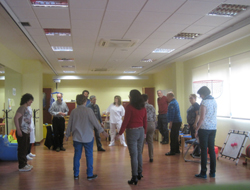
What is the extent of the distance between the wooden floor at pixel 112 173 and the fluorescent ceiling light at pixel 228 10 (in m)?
3.11

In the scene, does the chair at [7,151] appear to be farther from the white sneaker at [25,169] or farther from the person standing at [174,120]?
the person standing at [174,120]

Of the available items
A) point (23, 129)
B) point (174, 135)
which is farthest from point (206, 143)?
point (23, 129)

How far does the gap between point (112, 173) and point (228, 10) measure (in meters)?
3.97

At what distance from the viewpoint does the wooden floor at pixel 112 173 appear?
4.02 meters

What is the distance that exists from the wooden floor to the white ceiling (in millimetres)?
3101

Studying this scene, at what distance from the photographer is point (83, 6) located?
4129 mm

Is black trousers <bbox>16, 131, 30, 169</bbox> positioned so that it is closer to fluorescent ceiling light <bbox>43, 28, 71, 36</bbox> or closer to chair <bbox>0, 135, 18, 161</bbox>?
chair <bbox>0, 135, 18, 161</bbox>

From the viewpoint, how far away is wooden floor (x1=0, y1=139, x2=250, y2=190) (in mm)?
4020

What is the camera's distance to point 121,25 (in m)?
5.18

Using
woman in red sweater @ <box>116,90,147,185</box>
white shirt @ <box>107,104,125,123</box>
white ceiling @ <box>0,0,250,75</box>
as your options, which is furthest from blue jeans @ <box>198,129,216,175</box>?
white shirt @ <box>107,104,125,123</box>

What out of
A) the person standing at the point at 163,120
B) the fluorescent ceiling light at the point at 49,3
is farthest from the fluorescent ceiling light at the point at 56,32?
the person standing at the point at 163,120

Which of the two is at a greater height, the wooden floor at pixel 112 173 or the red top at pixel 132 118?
the red top at pixel 132 118

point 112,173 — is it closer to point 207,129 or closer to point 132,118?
point 132,118

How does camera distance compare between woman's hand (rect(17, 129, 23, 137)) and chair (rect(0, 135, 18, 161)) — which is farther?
chair (rect(0, 135, 18, 161))
